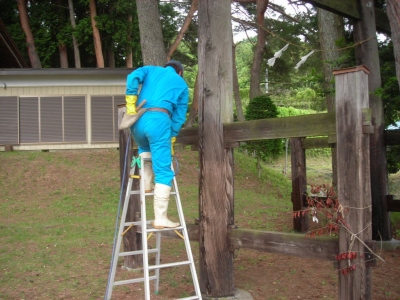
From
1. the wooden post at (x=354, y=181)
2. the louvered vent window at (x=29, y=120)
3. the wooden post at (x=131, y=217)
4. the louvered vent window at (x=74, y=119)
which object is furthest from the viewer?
the louvered vent window at (x=74, y=119)

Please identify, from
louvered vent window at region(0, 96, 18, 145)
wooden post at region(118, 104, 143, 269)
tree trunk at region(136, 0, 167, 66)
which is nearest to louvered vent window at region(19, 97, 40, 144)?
louvered vent window at region(0, 96, 18, 145)

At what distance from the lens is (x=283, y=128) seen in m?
4.48

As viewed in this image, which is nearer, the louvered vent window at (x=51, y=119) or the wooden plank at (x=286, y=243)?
the wooden plank at (x=286, y=243)

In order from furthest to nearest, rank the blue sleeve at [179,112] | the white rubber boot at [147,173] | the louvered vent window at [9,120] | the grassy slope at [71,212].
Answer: the louvered vent window at [9,120] → the grassy slope at [71,212] → the white rubber boot at [147,173] → the blue sleeve at [179,112]

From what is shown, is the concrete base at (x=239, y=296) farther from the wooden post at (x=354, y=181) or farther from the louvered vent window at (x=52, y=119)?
the louvered vent window at (x=52, y=119)

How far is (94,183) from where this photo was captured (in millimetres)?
14766

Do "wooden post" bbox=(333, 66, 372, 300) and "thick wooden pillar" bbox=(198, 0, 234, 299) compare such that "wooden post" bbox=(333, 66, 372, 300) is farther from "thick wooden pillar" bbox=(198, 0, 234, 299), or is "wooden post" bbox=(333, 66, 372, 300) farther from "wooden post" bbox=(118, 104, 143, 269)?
"wooden post" bbox=(118, 104, 143, 269)

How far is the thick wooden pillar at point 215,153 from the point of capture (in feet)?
16.7

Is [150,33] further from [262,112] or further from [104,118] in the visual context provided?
[262,112]

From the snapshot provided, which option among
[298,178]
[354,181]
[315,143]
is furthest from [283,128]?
[315,143]

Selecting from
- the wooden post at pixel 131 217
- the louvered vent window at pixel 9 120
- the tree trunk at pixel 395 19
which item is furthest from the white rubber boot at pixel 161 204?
the louvered vent window at pixel 9 120

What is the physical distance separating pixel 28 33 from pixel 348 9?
21.7 meters

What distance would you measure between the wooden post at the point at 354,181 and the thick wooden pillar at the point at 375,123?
12.0ft

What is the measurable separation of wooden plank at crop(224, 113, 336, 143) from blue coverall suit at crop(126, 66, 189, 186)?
1.92ft
